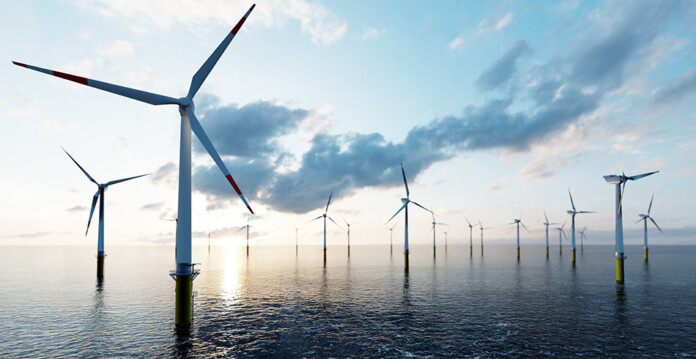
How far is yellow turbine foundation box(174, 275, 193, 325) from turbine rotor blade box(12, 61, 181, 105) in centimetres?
2063

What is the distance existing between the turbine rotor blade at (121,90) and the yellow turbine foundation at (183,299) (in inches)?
812

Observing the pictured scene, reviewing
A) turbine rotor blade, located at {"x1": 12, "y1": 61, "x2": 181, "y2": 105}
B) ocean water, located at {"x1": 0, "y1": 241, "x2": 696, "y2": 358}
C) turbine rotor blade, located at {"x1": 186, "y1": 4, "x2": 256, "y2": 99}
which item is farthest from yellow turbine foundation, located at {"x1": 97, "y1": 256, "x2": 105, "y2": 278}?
turbine rotor blade, located at {"x1": 186, "y1": 4, "x2": 256, "y2": 99}

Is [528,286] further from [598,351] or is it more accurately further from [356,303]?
[598,351]

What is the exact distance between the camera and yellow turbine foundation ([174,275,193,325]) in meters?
43.8

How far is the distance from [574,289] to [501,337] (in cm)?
5081

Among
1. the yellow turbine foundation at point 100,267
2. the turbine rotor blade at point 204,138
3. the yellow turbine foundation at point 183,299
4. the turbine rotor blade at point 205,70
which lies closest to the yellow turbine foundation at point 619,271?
the turbine rotor blade at point 204,138

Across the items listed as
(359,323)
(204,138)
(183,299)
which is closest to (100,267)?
(183,299)

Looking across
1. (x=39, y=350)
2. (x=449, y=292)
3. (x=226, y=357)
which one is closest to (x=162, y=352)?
(x=226, y=357)

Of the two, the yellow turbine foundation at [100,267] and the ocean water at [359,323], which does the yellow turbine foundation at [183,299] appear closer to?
the ocean water at [359,323]

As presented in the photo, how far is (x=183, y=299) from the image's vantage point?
44656mm

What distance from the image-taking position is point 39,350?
38.3 metres

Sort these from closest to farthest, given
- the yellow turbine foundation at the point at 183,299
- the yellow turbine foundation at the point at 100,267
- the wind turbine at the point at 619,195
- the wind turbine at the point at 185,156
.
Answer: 1. the wind turbine at the point at 185,156
2. the yellow turbine foundation at the point at 183,299
3. the wind turbine at the point at 619,195
4. the yellow turbine foundation at the point at 100,267

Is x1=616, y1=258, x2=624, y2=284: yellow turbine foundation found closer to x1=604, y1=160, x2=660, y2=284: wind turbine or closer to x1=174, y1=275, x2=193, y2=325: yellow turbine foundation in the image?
x1=604, y1=160, x2=660, y2=284: wind turbine

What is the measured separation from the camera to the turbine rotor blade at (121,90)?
32.4m
